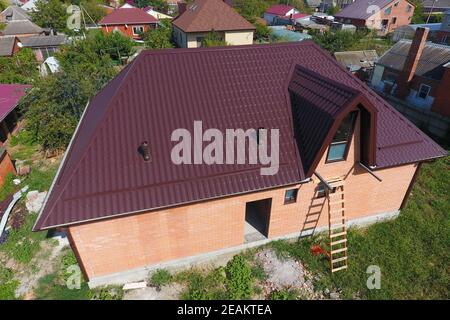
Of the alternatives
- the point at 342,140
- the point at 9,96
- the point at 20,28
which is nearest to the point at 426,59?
the point at 342,140

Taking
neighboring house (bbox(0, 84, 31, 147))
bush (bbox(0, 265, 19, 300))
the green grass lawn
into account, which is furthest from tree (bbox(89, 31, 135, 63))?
the green grass lawn

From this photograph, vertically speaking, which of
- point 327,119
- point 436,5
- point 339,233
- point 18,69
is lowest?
point 339,233

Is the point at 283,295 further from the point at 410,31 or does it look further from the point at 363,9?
the point at 363,9

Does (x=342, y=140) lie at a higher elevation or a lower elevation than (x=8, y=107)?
higher

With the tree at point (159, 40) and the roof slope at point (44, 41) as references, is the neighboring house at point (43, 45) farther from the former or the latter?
the tree at point (159, 40)

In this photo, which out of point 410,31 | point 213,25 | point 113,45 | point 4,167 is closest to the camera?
point 4,167
